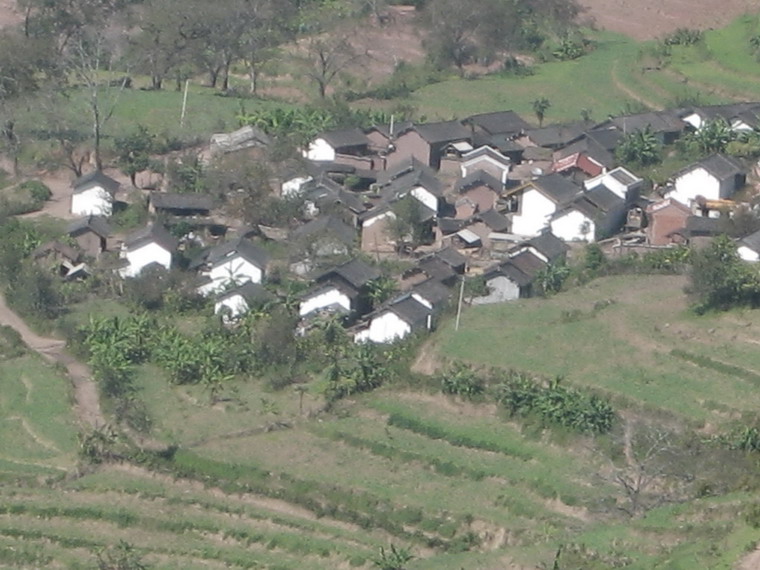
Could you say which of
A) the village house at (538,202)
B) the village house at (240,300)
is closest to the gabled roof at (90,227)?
the village house at (240,300)

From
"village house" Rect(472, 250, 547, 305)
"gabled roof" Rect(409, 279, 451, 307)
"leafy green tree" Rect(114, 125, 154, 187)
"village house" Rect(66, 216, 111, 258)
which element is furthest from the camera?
"leafy green tree" Rect(114, 125, 154, 187)

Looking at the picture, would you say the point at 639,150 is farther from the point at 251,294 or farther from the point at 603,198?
the point at 251,294

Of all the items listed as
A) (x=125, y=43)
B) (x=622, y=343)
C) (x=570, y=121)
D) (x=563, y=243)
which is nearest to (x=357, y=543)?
(x=622, y=343)

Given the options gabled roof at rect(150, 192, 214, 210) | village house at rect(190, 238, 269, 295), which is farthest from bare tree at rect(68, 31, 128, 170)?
village house at rect(190, 238, 269, 295)

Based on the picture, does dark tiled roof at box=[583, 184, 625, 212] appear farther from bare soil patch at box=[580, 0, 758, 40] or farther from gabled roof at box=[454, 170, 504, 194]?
bare soil patch at box=[580, 0, 758, 40]

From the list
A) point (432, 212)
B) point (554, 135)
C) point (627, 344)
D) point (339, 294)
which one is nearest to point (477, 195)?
point (432, 212)

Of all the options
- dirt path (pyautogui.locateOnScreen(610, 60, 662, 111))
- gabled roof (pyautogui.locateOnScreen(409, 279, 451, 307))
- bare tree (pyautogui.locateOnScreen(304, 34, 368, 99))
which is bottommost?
bare tree (pyautogui.locateOnScreen(304, 34, 368, 99))

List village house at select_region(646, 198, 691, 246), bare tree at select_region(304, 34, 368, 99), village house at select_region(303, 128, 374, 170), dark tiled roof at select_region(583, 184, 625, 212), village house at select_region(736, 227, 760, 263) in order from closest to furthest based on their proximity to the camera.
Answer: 1. village house at select_region(736, 227, 760, 263)
2. village house at select_region(646, 198, 691, 246)
3. dark tiled roof at select_region(583, 184, 625, 212)
4. village house at select_region(303, 128, 374, 170)
5. bare tree at select_region(304, 34, 368, 99)
